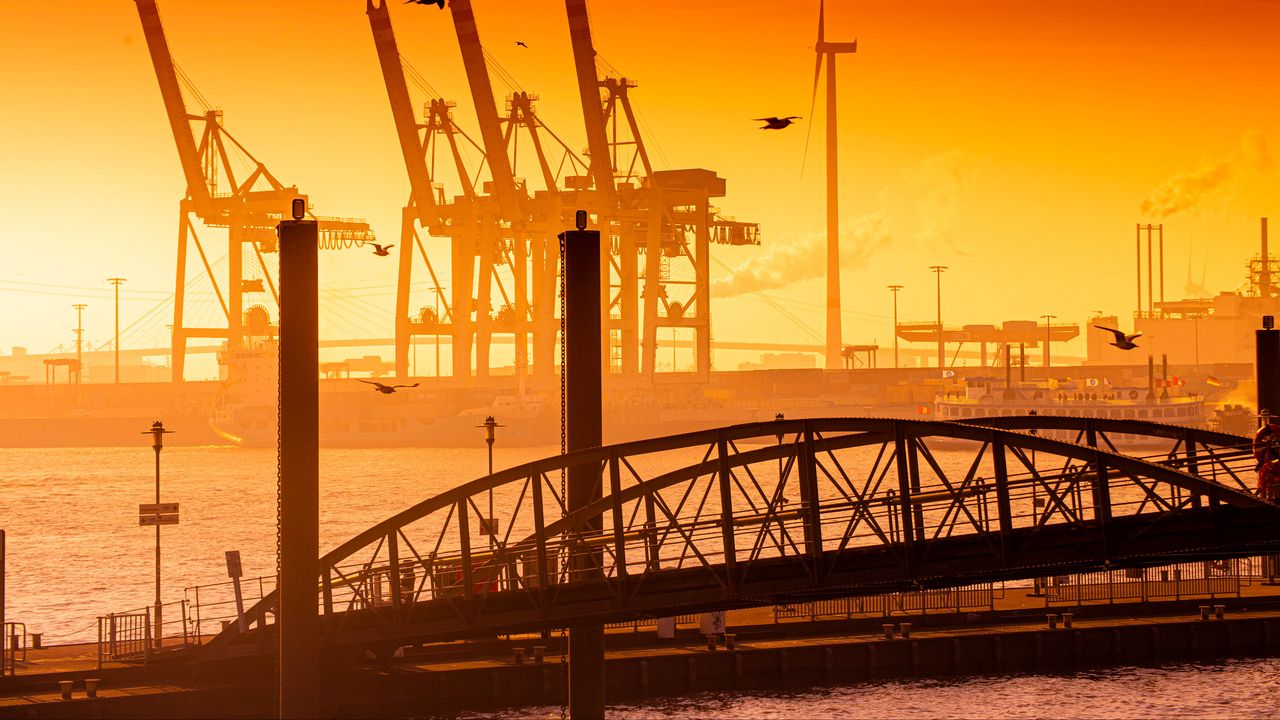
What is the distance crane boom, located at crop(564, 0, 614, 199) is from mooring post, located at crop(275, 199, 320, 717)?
392ft

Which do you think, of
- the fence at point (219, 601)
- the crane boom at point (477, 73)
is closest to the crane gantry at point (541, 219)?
the crane boom at point (477, 73)

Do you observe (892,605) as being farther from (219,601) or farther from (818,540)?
(219,601)

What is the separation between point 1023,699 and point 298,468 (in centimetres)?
2044

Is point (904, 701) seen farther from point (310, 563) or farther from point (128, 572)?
point (128, 572)

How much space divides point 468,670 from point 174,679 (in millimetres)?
6304

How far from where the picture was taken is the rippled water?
35.7m

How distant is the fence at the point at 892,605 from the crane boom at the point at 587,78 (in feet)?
342

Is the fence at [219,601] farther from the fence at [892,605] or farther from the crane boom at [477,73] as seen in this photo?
the crane boom at [477,73]

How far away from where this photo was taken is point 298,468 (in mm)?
24984

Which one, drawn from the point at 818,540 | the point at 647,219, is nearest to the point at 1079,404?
the point at 647,219

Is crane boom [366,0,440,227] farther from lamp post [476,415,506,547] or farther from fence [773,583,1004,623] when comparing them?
fence [773,583,1004,623]

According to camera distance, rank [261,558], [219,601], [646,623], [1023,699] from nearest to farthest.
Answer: [1023,699] → [646,623] → [219,601] → [261,558]

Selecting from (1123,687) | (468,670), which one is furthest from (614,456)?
(1123,687)

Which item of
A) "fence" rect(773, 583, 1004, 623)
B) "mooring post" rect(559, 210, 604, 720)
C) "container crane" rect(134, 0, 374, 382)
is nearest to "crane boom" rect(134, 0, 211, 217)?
"container crane" rect(134, 0, 374, 382)
